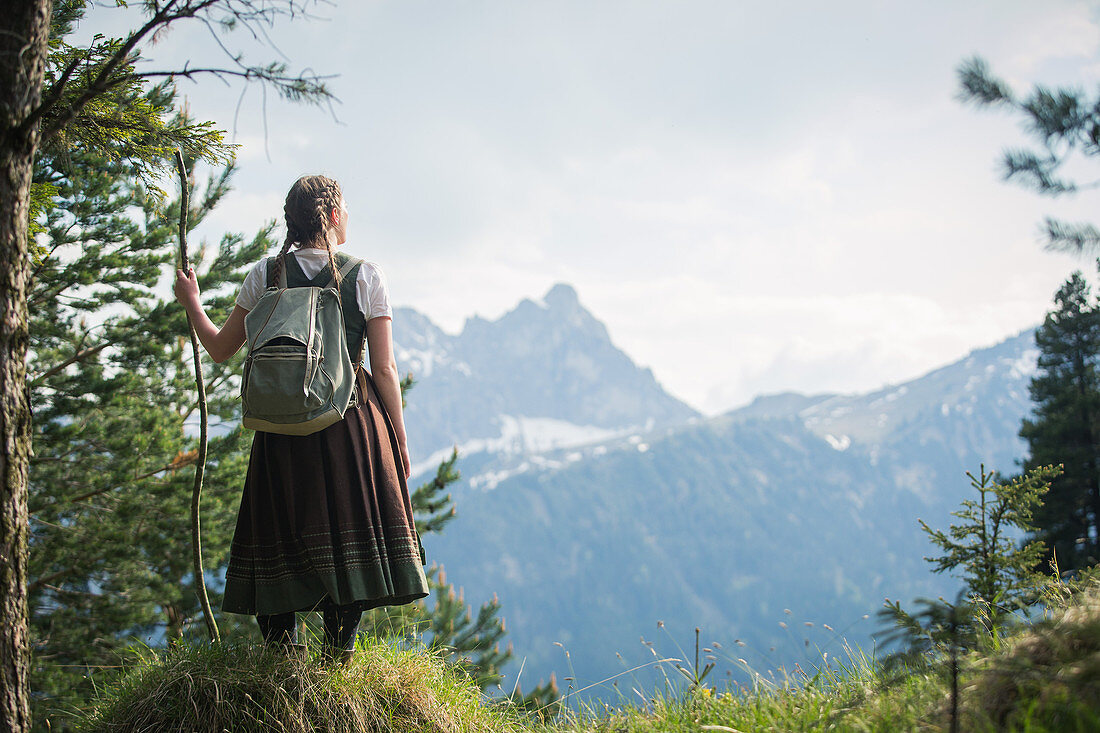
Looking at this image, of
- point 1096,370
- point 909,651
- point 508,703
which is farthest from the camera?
point 1096,370

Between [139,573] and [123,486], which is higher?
[123,486]

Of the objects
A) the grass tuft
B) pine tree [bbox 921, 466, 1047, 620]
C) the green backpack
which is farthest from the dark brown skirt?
pine tree [bbox 921, 466, 1047, 620]

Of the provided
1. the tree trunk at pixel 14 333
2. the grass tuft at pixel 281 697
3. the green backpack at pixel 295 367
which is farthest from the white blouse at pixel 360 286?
the grass tuft at pixel 281 697

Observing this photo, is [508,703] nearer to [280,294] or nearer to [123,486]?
[280,294]

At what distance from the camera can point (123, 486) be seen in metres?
8.50

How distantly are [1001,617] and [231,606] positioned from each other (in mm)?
2774

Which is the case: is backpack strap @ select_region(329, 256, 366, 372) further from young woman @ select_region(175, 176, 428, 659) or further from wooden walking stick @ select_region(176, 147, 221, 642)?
wooden walking stick @ select_region(176, 147, 221, 642)

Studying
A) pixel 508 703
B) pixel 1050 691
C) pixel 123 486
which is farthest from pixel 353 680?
pixel 123 486

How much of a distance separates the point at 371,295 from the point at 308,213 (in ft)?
1.48

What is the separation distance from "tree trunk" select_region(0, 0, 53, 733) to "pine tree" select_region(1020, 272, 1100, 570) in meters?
19.8

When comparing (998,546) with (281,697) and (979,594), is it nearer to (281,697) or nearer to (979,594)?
(979,594)

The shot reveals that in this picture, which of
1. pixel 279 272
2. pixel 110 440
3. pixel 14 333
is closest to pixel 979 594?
pixel 279 272

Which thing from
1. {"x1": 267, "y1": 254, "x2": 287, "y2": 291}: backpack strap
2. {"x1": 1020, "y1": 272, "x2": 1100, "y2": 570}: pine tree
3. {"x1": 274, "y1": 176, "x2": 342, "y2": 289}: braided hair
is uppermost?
{"x1": 274, "y1": 176, "x2": 342, "y2": 289}: braided hair

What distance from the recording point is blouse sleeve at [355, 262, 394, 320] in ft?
10.1
